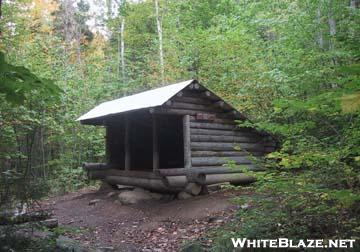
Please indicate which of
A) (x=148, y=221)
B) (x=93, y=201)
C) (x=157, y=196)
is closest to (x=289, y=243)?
(x=148, y=221)

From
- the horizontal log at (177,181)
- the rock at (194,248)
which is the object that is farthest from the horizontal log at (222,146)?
the rock at (194,248)

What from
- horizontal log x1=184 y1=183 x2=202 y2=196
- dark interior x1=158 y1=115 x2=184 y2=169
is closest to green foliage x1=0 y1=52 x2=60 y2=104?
horizontal log x1=184 y1=183 x2=202 y2=196

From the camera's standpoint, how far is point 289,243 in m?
4.66

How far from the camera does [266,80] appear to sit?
1395 centimetres

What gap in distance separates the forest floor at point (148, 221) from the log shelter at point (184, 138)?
80cm

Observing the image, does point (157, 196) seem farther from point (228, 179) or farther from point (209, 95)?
point (209, 95)

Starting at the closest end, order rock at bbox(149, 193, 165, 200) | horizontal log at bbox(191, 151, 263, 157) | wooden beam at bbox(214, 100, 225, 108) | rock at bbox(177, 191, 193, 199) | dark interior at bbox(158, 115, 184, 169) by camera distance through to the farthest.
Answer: rock at bbox(177, 191, 193, 199) < horizontal log at bbox(191, 151, 263, 157) < wooden beam at bbox(214, 100, 225, 108) < rock at bbox(149, 193, 165, 200) < dark interior at bbox(158, 115, 184, 169)

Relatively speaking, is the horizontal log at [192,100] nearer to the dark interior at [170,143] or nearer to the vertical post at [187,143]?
the vertical post at [187,143]

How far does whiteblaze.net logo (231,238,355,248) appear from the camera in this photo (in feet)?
13.9

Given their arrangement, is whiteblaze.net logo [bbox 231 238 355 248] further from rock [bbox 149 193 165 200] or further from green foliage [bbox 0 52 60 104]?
rock [bbox 149 193 165 200]

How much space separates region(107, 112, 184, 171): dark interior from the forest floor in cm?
285

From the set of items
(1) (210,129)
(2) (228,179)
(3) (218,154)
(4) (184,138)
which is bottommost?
(2) (228,179)

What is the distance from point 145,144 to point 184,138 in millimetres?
4595

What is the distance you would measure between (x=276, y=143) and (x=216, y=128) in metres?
2.63
